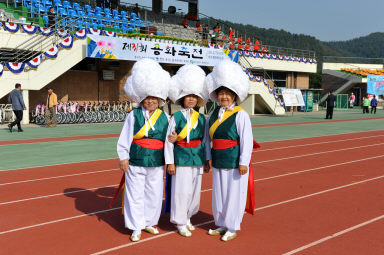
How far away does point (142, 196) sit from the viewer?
4.68 m

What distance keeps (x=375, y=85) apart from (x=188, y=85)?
44.4 m

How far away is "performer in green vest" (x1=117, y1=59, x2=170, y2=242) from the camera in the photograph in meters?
4.64

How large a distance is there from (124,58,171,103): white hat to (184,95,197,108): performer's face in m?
0.27

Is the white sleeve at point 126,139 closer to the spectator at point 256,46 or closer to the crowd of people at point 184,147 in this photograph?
the crowd of people at point 184,147

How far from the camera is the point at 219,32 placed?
34406 mm

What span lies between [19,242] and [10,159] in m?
6.15

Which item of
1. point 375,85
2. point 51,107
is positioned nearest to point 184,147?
point 51,107

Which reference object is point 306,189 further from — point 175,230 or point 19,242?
point 19,242

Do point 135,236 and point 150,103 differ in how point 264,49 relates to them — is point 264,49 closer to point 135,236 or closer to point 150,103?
point 150,103

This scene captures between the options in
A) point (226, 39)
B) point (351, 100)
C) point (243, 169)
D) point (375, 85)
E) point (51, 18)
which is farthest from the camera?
point (375, 85)

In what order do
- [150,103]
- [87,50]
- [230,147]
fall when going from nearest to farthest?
[230,147], [150,103], [87,50]

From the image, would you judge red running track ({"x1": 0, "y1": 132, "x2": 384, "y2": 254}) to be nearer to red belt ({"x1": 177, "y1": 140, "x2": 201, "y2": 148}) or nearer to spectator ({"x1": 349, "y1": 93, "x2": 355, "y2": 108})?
red belt ({"x1": 177, "y1": 140, "x2": 201, "y2": 148})

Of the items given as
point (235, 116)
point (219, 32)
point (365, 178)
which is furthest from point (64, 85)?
point (235, 116)

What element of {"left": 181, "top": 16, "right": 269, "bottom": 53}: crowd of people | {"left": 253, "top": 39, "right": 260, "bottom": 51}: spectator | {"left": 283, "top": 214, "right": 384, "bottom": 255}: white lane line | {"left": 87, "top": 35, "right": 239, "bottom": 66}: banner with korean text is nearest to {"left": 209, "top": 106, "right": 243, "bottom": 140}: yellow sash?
{"left": 283, "top": 214, "right": 384, "bottom": 255}: white lane line
